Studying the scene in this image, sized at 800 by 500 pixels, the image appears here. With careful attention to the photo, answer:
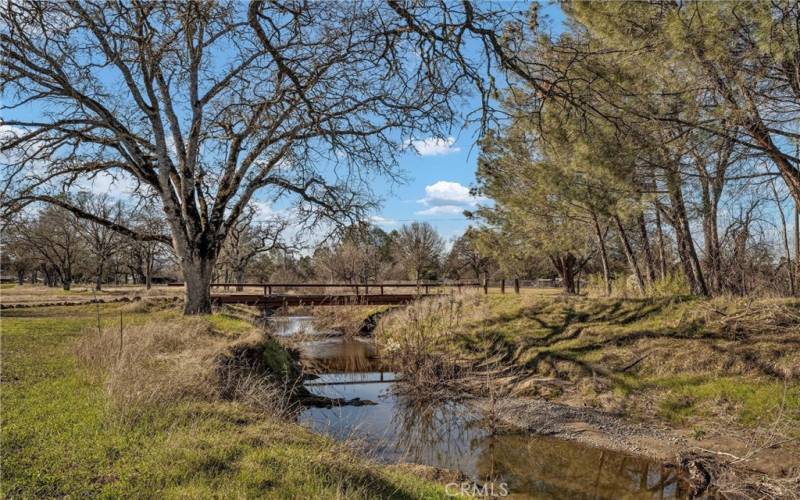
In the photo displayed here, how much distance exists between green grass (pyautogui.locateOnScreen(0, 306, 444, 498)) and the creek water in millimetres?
1435

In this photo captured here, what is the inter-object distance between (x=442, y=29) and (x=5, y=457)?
470 cm

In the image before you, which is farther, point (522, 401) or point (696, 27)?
point (522, 401)

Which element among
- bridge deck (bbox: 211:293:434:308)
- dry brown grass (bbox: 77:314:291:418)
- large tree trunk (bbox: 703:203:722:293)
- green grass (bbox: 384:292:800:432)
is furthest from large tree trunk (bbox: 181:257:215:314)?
large tree trunk (bbox: 703:203:722:293)

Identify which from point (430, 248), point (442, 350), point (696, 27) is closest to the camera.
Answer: point (696, 27)

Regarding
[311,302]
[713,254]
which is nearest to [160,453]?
[713,254]

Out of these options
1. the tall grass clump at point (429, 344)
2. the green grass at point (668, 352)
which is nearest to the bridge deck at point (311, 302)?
the tall grass clump at point (429, 344)

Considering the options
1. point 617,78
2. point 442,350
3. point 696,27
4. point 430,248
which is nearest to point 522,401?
point 442,350

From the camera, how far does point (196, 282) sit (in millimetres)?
14055

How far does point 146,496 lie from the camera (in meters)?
3.56

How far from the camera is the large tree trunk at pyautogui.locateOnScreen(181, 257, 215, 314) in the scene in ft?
45.8

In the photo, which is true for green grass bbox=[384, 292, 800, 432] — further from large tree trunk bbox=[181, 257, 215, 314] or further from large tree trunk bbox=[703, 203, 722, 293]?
large tree trunk bbox=[181, 257, 215, 314]

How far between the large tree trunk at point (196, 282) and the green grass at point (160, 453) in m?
7.69

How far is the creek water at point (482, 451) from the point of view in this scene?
6.57 meters

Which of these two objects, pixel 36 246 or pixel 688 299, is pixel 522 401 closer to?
pixel 688 299
